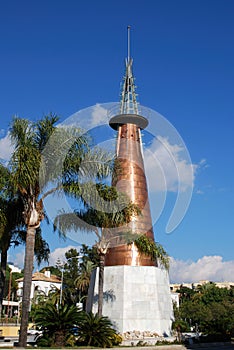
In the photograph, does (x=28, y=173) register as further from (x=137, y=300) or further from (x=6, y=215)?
(x=137, y=300)

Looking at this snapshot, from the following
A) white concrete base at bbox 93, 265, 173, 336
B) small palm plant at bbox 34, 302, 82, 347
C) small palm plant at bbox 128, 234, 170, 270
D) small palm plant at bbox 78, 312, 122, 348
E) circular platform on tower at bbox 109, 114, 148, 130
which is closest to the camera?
small palm plant at bbox 34, 302, 82, 347

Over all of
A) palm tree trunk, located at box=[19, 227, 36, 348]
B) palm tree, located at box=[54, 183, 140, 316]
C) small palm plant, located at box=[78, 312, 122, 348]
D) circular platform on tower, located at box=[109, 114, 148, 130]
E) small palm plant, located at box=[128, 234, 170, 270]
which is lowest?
small palm plant, located at box=[78, 312, 122, 348]

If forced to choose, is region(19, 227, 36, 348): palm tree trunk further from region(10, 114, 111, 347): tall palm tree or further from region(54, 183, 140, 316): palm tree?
region(54, 183, 140, 316): palm tree

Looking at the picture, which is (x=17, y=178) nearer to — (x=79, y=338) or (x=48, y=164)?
(x=48, y=164)

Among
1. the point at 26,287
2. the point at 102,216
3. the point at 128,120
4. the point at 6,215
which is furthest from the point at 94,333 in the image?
the point at 128,120

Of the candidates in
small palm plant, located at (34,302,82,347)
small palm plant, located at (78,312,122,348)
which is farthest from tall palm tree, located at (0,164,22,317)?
small palm plant, located at (78,312,122,348)

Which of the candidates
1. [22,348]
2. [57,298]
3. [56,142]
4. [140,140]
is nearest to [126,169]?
[140,140]

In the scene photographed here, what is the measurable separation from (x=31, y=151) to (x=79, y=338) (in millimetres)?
9127

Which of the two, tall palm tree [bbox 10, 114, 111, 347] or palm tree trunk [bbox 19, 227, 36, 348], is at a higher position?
tall palm tree [bbox 10, 114, 111, 347]

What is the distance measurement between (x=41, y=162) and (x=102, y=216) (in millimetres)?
5386

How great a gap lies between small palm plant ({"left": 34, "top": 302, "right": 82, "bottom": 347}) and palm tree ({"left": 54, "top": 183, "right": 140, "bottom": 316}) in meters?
3.72

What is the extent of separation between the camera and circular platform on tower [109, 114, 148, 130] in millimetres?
35156

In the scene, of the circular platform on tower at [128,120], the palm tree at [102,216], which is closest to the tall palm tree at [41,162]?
the palm tree at [102,216]

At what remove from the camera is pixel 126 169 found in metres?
33.6
